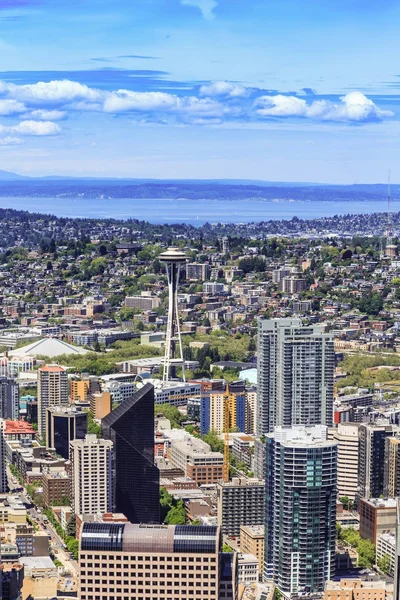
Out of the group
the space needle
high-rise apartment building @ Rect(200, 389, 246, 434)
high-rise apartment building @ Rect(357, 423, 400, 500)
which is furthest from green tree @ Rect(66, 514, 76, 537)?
the space needle

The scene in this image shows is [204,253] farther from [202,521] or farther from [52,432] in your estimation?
[202,521]

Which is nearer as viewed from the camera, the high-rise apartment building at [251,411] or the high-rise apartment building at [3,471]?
the high-rise apartment building at [3,471]

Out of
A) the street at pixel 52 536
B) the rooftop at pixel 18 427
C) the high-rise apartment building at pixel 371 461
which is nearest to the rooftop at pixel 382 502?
the high-rise apartment building at pixel 371 461

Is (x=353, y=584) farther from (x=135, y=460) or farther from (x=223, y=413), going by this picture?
(x=223, y=413)

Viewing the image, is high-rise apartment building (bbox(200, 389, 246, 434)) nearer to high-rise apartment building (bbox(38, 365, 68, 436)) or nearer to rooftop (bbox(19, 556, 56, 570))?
high-rise apartment building (bbox(38, 365, 68, 436))

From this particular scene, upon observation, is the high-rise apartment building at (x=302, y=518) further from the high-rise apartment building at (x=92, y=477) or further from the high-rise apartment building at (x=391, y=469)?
the high-rise apartment building at (x=391, y=469)

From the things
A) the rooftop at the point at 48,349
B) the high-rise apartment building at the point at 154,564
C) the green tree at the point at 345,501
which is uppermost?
the high-rise apartment building at the point at 154,564

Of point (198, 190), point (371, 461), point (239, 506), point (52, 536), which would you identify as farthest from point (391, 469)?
point (198, 190)
